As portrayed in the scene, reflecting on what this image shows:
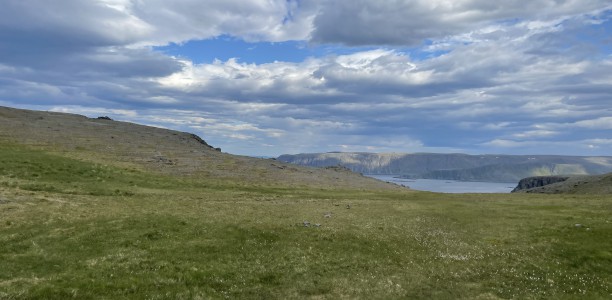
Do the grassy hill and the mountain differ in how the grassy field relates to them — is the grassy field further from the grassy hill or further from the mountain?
the mountain

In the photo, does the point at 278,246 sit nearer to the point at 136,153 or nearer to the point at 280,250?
the point at 280,250

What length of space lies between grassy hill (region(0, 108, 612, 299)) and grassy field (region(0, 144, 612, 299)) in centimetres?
14

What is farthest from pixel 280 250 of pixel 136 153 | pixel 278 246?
pixel 136 153

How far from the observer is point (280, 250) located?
32688mm

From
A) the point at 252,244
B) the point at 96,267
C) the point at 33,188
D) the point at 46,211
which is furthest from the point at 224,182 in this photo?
the point at 96,267

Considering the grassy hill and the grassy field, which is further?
the grassy hill

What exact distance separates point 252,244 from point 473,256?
58.5 ft

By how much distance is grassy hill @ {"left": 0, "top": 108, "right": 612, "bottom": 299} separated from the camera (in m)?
24.8

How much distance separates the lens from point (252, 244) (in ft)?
111

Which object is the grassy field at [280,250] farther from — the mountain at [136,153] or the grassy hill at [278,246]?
the mountain at [136,153]

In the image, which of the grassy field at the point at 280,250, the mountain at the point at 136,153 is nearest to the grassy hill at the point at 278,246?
the grassy field at the point at 280,250

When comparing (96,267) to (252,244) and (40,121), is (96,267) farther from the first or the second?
(40,121)

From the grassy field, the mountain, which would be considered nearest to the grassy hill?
the grassy field

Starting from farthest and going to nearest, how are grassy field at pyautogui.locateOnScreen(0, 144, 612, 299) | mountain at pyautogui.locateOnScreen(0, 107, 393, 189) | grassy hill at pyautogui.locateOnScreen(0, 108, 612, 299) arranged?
mountain at pyautogui.locateOnScreen(0, 107, 393, 189) → grassy hill at pyautogui.locateOnScreen(0, 108, 612, 299) → grassy field at pyautogui.locateOnScreen(0, 144, 612, 299)
